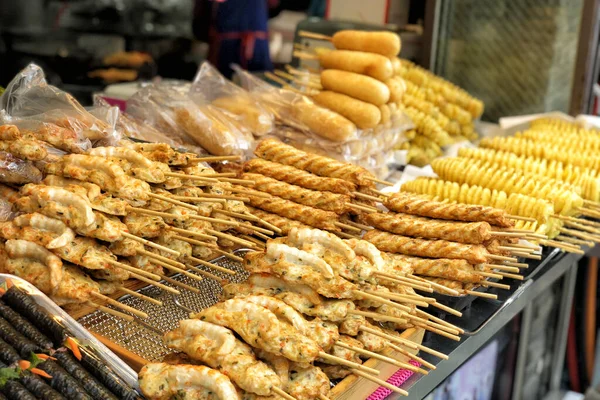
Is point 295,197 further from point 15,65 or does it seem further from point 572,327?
point 15,65

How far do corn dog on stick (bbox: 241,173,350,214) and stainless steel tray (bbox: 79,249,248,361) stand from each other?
63cm

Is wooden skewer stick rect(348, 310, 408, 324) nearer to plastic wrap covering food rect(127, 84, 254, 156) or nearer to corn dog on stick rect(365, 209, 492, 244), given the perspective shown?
corn dog on stick rect(365, 209, 492, 244)

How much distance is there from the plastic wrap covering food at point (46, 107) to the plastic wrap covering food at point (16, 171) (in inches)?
12.6

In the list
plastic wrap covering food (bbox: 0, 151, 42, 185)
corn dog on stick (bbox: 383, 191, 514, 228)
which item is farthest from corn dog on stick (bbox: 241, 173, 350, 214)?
plastic wrap covering food (bbox: 0, 151, 42, 185)

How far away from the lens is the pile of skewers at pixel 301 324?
197 cm

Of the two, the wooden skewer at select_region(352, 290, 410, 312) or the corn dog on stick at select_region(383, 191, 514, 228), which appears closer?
the wooden skewer at select_region(352, 290, 410, 312)

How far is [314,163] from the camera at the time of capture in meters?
3.50

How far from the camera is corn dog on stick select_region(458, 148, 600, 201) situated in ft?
13.6

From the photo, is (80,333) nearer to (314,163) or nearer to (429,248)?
(429,248)

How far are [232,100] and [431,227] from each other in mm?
1885

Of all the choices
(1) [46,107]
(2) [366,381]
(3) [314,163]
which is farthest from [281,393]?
(1) [46,107]

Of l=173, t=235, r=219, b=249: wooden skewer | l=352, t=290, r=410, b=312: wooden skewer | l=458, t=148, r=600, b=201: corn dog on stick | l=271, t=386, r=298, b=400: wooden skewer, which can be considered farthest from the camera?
l=458, t=148, r=600, b=201: corn dog on stick

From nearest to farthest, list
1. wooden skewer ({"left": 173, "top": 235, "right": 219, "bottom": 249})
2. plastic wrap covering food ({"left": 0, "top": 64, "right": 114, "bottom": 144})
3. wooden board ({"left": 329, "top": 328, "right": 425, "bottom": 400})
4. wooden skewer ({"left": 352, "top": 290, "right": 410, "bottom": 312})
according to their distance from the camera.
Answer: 1. wooden board ({"left": 329, "top": 328, "right": 425, "bottom": 400})
2. wooden skewer ({"left": 352, "top": 290, "right": 410, "bottom": 312})
3. wooden skewer ({"left": 173, "top": 235, "right": 219, "bottom": 249})
4. plastic wrap covering food ({"left": 0, "top": 64, "right": 114, "bottom": 144})

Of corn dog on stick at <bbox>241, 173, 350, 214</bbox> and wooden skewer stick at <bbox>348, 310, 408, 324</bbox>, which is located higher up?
corn dog on stick at <bbox>241, 173, 350, 214</bbox>
